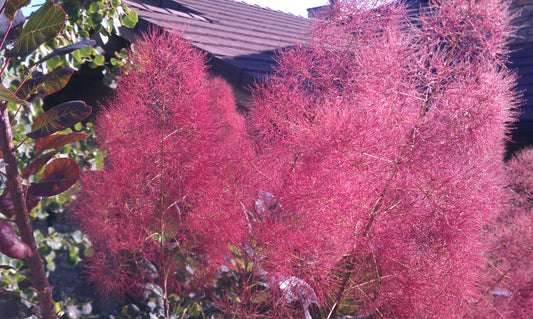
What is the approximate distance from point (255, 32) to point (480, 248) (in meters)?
3.41

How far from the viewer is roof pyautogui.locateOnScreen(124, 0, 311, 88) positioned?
85.6 inches

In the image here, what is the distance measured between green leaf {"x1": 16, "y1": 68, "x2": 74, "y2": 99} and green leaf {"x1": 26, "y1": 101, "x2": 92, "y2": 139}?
6cm

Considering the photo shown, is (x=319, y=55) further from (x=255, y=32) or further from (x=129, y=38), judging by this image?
(x=255, y=32)

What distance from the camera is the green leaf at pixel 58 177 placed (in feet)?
2.66

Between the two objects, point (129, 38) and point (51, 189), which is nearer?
point (51, 189)

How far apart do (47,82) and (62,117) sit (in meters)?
0.09

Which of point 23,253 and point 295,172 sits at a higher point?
point 295,172

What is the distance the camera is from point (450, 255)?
0.87 meters

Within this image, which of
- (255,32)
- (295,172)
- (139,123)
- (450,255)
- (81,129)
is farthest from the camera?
(255,32)

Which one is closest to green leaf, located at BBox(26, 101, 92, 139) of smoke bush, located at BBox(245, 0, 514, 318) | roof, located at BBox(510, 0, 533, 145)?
smoke bush, located at BBox(245, 0, 514, 318)

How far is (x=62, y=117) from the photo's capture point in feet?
2.63

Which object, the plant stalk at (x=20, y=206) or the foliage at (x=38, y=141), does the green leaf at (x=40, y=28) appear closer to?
the foliage at (x=38, y=141)

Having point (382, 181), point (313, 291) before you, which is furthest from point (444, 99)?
point (313, 291)

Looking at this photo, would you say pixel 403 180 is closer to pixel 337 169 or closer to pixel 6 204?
pixel 337 169
